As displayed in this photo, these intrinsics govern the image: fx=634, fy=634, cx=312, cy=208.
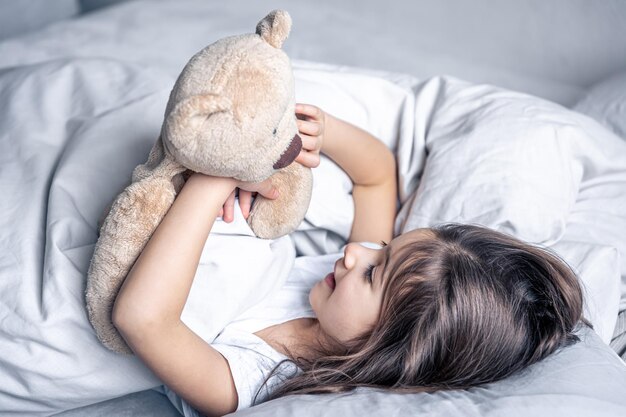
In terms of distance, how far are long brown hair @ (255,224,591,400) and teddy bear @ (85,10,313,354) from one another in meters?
0.26

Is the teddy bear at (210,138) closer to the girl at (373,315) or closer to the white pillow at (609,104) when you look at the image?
the girl at (373,315)

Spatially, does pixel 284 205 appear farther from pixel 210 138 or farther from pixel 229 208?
pixel 210 138

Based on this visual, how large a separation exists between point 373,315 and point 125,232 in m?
0.35

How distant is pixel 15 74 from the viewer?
1129mm

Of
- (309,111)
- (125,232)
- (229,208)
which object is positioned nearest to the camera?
(125,232)

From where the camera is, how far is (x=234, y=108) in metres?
0.63

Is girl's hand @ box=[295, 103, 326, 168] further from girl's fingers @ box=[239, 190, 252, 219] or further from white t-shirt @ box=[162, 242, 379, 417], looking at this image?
white t-shirt @ box=[162, 242, 379, 417]

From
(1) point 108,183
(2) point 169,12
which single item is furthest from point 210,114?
(2) point 169,12

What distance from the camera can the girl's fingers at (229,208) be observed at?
841 millimetres

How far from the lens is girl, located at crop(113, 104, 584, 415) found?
2.46 feet

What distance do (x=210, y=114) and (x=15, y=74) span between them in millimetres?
675

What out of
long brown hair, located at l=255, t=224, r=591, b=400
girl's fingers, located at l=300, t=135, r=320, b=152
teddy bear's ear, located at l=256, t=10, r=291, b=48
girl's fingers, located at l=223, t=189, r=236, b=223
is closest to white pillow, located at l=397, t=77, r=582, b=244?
long brown hair, located at l=255, t=224, r=591, b=400

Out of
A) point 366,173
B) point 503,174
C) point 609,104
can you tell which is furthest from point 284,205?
point 609,104

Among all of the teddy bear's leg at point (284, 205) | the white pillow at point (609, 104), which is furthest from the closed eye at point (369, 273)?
the white pillow at point (609, 104)
